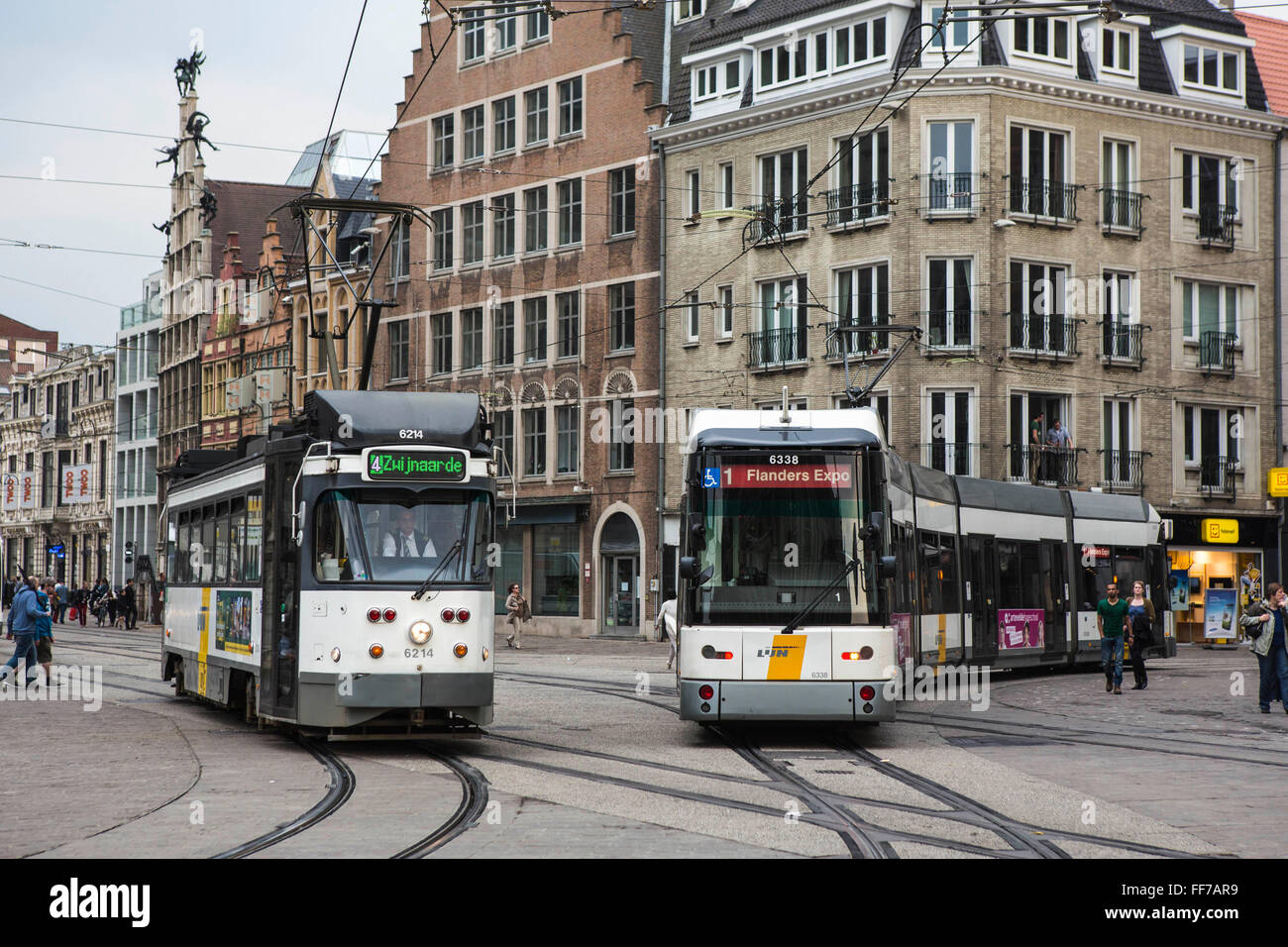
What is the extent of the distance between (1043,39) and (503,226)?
59.7 ft

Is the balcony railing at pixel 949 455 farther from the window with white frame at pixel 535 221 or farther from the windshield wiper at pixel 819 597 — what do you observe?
the windshield wiper at pixel 819 597

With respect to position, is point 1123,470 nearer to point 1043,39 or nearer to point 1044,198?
point 1044,198

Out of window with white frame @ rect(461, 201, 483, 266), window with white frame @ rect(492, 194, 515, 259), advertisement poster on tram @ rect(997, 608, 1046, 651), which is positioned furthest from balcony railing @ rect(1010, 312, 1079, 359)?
window with white frame @ rect(461, 201, 483, 266)

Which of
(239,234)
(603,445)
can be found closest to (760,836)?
(603,445)

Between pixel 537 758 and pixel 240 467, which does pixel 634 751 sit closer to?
pixel 537 758

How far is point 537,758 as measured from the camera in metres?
15.8

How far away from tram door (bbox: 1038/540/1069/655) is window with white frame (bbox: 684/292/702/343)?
1812 cm

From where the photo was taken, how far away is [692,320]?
47.6 meters

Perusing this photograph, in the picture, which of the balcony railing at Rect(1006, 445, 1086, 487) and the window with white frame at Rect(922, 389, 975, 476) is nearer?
the window with white frame at Rect(922, 389, 975, 476)

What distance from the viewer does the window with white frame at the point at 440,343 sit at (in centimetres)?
5609

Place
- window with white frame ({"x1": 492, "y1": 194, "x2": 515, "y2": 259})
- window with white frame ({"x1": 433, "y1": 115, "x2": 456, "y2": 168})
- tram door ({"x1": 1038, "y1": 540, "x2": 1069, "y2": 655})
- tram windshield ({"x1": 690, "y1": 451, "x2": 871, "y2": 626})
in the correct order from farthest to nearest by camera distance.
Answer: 1. window with white frame ({"x1": 433, "y1": 115, "x2": 456, "y2": 168})
2. window with white frame ({"x1": 492, "y1": 194, "x2": 515, "y2": 259})
3. tram door ({"x1": 1038, "y1": 540, "x2": 1069, "y2": 655})
4. tram windshield ({"x1": 690, "y1": 451, "x2": 871, "y2": 626})

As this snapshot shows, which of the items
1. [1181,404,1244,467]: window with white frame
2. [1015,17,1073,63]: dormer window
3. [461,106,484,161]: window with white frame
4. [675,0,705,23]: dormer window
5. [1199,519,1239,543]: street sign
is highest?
[675,0,705,23]: dormer window

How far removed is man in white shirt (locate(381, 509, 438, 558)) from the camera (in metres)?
15.9

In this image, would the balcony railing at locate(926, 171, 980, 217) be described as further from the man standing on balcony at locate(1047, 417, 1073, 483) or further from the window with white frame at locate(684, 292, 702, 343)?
the window with white frame at locate(684, 292, 702, 343)
